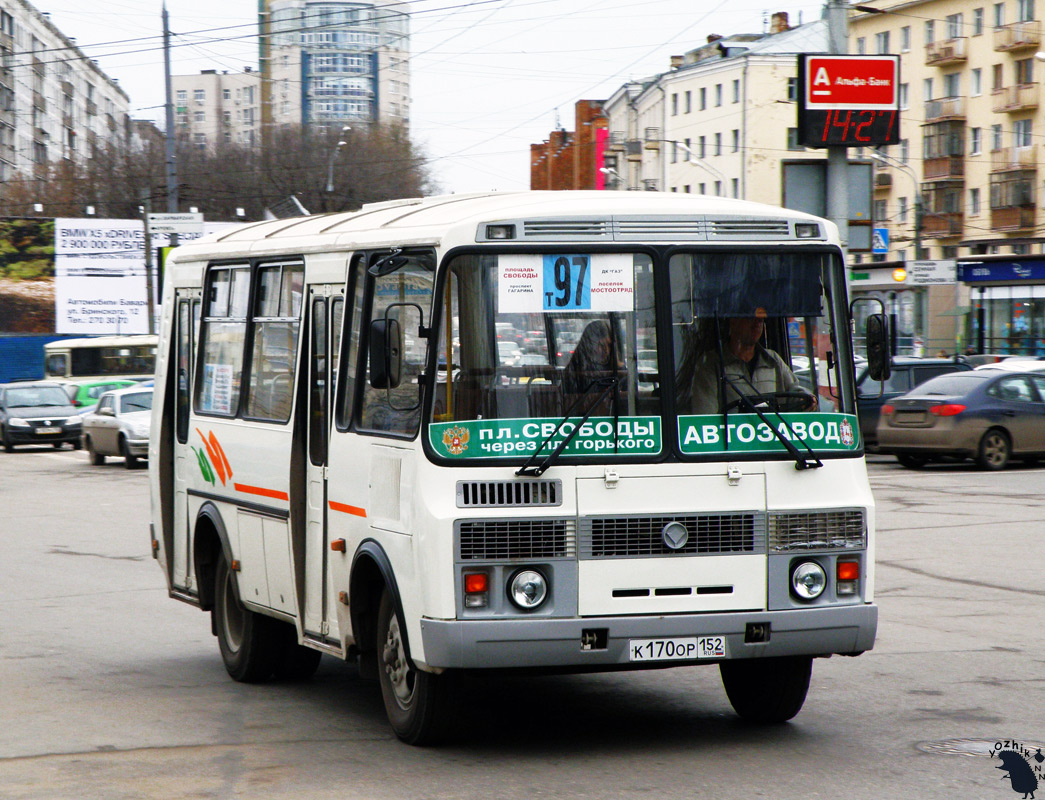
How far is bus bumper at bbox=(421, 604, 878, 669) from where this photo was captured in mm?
6387

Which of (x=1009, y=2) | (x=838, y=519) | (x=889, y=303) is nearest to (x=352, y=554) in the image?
(x=838, y=519)

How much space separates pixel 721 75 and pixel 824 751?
282 feet

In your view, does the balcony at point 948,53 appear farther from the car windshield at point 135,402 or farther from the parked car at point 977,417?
the parked car at point 977,417

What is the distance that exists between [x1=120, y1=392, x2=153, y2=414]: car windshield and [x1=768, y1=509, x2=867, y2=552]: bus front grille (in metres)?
24.9

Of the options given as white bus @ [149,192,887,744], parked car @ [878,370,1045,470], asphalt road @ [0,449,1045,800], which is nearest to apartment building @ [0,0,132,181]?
parked car @ [878,370,1045,470]

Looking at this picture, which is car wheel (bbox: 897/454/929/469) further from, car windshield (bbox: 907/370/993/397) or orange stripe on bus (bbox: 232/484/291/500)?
orange stripe on bus (bbox: 232/484/291/500)

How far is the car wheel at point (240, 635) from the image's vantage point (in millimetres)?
8812

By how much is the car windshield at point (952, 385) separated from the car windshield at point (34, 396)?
2107 centimetres

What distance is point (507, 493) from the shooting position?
21.2 feet

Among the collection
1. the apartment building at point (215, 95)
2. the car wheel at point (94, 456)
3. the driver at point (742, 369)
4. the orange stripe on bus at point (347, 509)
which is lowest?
the car wheel at point (94, 456)

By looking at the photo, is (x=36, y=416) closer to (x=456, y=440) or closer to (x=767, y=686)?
(x=767, y=686)

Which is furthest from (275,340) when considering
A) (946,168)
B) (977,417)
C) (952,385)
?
(946,168)

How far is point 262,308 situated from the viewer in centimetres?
858

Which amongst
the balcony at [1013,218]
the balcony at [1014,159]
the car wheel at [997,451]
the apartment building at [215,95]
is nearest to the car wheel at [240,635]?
the car wheel at [997,451]
